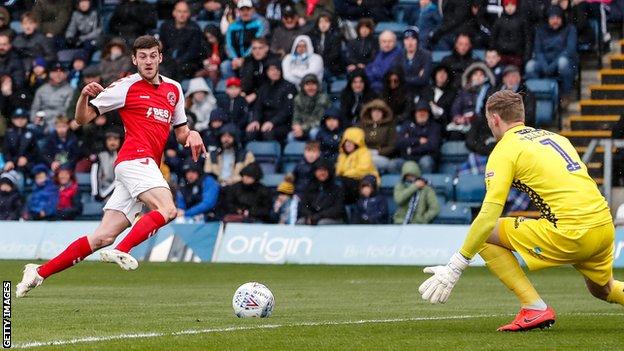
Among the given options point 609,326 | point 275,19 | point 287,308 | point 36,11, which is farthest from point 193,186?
point 609,326

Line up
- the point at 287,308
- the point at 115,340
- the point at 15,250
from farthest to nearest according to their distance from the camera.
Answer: the point at 15,250 < the point at 287,308 < the point at 115,340

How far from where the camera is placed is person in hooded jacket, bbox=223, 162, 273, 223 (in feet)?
77.2

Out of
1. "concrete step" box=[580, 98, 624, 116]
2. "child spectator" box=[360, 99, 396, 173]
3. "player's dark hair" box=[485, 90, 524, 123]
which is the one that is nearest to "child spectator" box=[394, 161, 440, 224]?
"child spectator" box=[360, 99, 396, 173]

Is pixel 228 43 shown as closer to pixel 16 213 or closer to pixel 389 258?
pixel 16 213

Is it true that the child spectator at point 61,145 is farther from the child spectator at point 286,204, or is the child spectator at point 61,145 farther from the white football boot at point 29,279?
the white football boot at point 29,279

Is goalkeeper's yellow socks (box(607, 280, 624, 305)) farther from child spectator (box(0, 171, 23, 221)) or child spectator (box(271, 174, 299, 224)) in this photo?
child spectator (box(0, 171, 23, 221))

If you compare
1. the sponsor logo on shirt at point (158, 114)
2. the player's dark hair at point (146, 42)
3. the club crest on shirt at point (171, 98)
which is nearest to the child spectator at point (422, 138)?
the club crest on shirt at point (171, 98)

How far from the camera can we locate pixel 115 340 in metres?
9.60

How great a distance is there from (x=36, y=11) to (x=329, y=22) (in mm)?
7071

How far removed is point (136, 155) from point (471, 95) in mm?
10794

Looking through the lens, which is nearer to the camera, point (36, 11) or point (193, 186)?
point (193, 186)

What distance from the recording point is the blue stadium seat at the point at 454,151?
78.2ft

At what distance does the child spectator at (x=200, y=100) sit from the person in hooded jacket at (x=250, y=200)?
2.72 metres

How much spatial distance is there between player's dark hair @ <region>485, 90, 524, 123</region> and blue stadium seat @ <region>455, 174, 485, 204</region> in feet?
40.9
